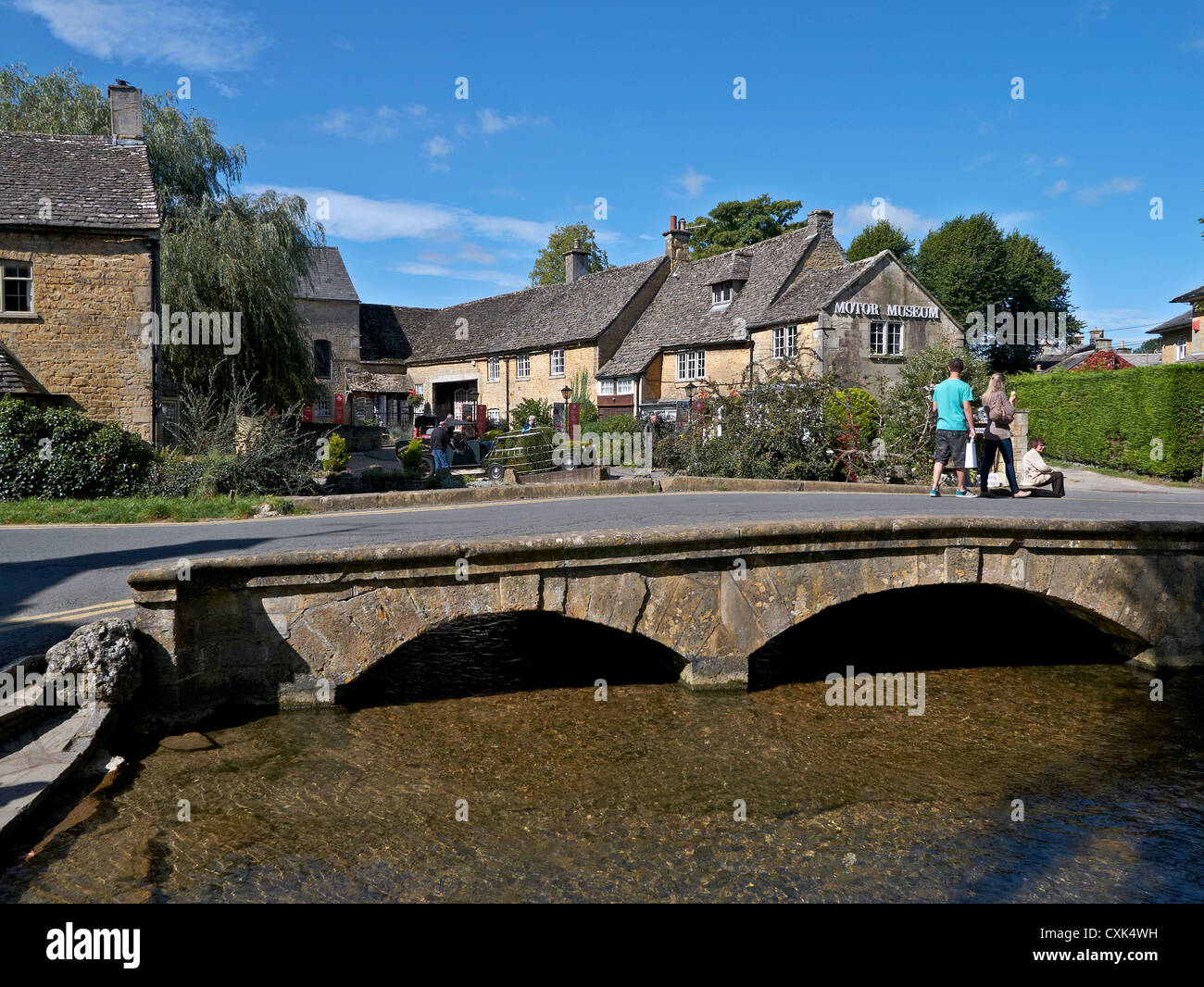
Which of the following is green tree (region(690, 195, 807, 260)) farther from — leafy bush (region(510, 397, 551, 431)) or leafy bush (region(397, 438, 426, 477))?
leafy bush (region(397, 438, 426, 477))

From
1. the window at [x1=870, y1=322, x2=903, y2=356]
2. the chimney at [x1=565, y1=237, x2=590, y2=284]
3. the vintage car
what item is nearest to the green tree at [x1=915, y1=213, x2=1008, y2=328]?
the window at [x1=870, y1=322, x2=903, y2=356]

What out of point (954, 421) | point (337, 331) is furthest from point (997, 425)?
point (337, 331)

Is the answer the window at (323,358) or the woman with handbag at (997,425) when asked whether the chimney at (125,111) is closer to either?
the window at (323,358)

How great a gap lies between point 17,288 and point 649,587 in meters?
18.9

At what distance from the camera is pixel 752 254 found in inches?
1528

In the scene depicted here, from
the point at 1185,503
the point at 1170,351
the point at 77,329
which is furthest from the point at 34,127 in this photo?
the point at 1170,351

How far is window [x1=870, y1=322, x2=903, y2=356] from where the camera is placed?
32.5m

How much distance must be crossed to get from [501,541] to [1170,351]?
1779 inches

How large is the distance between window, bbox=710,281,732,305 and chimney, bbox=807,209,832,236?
4.04 meters

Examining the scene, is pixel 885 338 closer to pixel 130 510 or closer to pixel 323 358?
pixel 130 510

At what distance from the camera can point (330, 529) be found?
1122 centimetres

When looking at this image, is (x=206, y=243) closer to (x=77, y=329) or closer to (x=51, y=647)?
(x=77, y=329)

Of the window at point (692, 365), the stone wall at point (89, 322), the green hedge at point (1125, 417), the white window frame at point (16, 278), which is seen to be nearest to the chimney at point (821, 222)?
the window at point (692, 365)

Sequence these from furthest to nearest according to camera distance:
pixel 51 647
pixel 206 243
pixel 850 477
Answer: pixel 206 243 < pixel 850 477 < pixel 51 647
